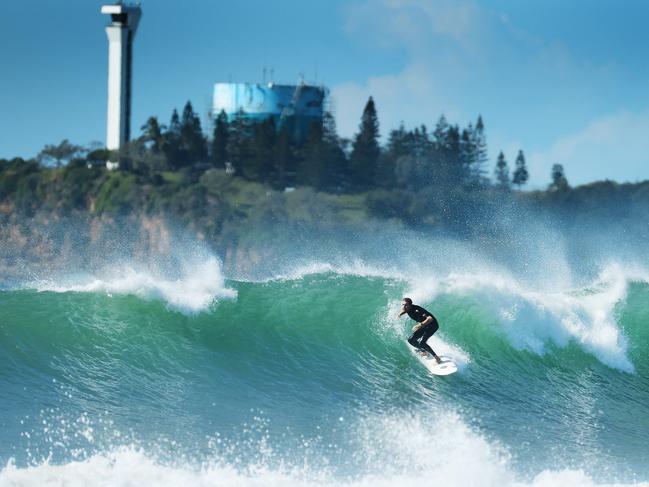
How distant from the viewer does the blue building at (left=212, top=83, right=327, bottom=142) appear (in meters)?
74.1

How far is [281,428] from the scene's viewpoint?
39.5 ft

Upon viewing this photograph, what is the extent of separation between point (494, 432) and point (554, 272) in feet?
49.0

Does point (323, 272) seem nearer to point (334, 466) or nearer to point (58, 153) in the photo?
point (334, 466)

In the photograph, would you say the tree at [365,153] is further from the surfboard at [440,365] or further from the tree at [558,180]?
the surfboard at [440,365]

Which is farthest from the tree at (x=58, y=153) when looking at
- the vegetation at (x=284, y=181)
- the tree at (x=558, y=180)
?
the tree at (x=558, y=180)

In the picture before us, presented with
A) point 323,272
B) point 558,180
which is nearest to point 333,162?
point 558,180

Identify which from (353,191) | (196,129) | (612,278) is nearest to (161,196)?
(196,129)

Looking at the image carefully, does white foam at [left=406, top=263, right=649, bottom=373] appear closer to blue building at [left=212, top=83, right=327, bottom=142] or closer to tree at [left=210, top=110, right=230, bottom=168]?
tree at [left=210, top=110, right=230, bottom=168]

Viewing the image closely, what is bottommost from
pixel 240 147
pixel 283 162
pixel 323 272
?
pixel 323 272

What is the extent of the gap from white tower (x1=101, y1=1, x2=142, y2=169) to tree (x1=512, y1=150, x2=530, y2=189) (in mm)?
27471

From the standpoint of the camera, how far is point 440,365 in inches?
576

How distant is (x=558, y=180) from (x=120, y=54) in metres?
30.8

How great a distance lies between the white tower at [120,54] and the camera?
61.3 m

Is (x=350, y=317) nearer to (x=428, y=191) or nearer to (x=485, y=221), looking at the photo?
(x=485, y=221)
